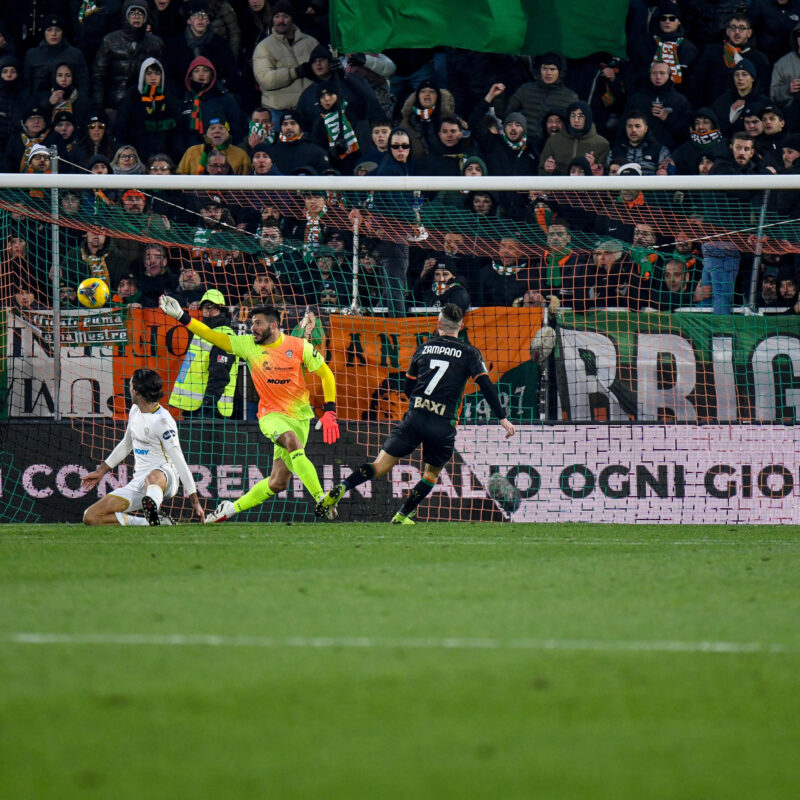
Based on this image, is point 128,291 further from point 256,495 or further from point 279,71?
point 279,71

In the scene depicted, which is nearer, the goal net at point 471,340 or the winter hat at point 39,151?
the goal net at point 471,340

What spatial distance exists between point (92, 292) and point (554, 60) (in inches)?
245

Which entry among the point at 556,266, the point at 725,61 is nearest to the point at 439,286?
the point at 556,266

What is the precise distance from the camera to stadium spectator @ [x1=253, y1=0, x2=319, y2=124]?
52.9ft

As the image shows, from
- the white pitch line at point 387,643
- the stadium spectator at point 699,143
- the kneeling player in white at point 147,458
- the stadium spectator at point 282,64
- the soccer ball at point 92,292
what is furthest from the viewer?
the stadium spectator at point 282,64

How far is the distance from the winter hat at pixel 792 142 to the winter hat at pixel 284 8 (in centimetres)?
622

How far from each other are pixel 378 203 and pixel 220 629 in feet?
32.0

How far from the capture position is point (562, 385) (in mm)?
13031

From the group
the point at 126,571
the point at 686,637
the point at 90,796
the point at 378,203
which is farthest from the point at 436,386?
the point at 90,796

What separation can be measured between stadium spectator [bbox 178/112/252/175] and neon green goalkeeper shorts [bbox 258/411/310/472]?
4.38 metres

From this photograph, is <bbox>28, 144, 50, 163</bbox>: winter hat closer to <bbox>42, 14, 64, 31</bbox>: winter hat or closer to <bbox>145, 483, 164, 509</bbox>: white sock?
<bbox>42, 14, 64, 31</bbox>: winter hat

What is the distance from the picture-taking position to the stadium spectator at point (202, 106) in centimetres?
1598

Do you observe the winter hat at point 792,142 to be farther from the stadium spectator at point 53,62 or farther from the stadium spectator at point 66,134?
the stadium spectator at point 53,62

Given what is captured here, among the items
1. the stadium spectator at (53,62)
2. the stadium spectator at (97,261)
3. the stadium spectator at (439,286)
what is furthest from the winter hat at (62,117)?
the stadium spectator at (439,286)
